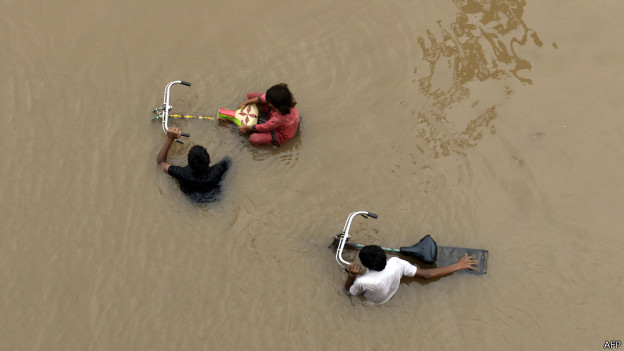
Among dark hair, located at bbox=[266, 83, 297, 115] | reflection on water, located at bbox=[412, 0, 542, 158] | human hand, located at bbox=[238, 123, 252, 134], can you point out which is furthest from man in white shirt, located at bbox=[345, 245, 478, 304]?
human hand, located at bbox=[238, 123, 252, 134]

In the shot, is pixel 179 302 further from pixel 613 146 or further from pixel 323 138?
pixel 613 146

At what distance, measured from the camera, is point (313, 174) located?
208 inches

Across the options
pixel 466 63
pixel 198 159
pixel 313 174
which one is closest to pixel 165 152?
pixel 198 159

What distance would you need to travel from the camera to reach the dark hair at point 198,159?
4.51 meters

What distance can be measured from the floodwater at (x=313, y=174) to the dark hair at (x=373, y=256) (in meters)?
0.77

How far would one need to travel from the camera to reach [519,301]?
186 inches

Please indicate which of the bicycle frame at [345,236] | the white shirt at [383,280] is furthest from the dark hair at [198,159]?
the white shirt at [383,280]

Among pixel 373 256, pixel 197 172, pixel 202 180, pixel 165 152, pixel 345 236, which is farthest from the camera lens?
pixel 165 152

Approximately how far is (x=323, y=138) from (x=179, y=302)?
212 cm

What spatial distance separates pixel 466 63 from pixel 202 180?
3050 millimetres

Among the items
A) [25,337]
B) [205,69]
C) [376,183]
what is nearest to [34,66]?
[205,69]

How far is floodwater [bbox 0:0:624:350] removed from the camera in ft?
15.6

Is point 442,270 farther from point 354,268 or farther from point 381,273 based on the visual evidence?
point 354,268

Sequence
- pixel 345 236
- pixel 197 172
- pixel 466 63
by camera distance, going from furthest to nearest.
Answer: pixel 466 63
pixel 197 172
pixel 345 236
